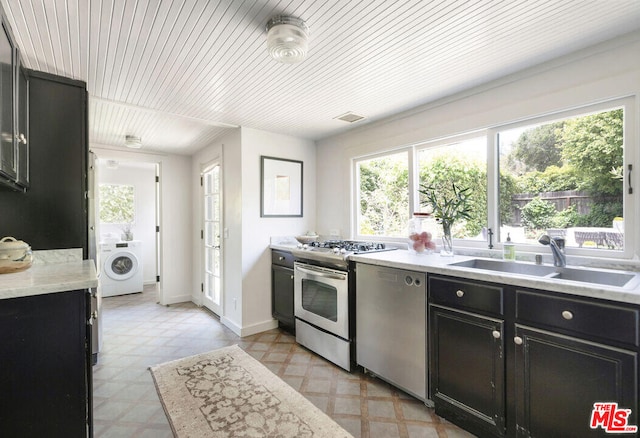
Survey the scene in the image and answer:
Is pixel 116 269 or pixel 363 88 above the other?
pixel 363 88

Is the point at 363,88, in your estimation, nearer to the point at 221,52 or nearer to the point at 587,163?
the point at 221,52

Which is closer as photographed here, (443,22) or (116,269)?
(443,22)

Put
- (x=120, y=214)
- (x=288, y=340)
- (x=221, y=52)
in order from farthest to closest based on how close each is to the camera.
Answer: (x=120, y=214)
(x=288, y=340)
(x=221, y=52)

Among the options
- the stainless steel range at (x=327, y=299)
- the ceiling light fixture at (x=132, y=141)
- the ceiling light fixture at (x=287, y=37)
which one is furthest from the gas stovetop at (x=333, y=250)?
the ceiling light fixture at (x=132, y=141)

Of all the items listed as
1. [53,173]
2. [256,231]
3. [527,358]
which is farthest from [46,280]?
[527,358]

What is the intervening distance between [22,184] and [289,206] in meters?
2.36

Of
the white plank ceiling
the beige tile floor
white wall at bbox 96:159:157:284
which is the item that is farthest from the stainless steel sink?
white wall at bbox 96:159:157:284

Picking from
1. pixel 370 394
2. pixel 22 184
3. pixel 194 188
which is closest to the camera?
pixel 22 184

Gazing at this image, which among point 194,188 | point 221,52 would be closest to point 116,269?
point 194,188

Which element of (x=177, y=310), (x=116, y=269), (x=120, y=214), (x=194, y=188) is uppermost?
(x=194, y=188)

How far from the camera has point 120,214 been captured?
18.5ft

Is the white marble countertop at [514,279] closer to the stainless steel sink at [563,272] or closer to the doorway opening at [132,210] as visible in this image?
the stainless steel sink at [563,272]

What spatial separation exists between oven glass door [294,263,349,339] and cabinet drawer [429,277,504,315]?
778 mm

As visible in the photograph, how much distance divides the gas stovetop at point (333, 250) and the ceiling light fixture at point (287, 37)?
1547 mm
